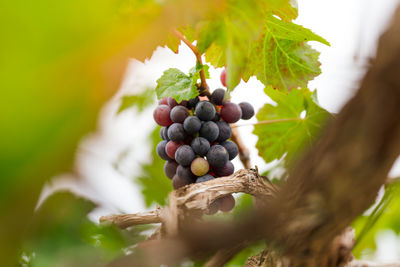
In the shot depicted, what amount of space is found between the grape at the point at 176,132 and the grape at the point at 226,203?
11 centimetres

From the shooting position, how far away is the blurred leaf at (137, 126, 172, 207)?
59 centimetres

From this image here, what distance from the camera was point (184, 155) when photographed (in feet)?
1.67

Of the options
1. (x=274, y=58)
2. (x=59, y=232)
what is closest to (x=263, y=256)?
(x=59, y=232)

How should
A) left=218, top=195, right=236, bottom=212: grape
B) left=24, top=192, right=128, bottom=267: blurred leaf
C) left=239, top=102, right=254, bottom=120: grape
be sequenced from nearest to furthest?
left=24, top=192, right=128, bottom=267: blurred leaf
left=218, top=195, right=236, bottom=212: grape
left=239, top=102, right=254, bottom=120: grape

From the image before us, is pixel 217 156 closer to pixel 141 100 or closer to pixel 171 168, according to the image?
pixel 171 168

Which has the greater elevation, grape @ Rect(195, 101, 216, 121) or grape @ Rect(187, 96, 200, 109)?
grape @ Rect(187, 96, 200, 109)

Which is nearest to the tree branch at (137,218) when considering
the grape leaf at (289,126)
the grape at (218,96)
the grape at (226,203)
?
the grape at (226,203)

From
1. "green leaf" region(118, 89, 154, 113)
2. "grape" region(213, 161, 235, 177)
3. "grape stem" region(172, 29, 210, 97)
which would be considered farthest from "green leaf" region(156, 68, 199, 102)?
"green leaf" region(118, 89, 154, 113)

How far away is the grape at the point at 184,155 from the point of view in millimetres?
508

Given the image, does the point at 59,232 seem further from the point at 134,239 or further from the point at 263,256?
the point at 263,256

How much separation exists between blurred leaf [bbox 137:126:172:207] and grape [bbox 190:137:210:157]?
0.31 ft

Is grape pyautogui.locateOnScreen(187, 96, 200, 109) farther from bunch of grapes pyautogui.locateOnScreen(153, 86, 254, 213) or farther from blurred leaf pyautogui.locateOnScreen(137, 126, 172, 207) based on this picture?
blurred leaf pyautogui.locateOnScreen(137, 126, 172, 207)

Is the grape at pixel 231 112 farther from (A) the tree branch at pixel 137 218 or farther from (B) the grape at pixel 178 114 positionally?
(A) the tree branch at pixel 137 218

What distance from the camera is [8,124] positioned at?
0.41 ft
